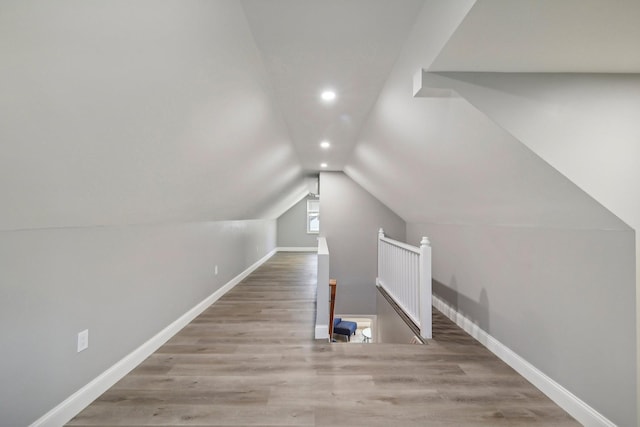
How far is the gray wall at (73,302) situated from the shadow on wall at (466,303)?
289 centimetres

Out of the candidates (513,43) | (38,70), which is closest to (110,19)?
(38,70)

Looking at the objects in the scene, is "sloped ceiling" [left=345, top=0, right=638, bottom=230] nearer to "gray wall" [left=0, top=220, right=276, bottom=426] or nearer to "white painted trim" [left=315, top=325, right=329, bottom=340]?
"white painted trim" [left=315, top=325, right=329, bottom=340]

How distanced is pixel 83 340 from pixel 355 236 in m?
4.50

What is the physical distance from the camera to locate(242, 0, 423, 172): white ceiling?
1.45 meters

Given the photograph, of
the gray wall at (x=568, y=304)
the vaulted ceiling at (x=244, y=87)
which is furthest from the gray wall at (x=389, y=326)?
the vaulted ceiling at (x=244, y=87)

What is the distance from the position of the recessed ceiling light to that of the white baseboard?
245 cm

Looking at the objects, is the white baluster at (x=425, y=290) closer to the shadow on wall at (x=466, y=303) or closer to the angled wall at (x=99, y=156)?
the shadow on wall at (x=466, y=303)

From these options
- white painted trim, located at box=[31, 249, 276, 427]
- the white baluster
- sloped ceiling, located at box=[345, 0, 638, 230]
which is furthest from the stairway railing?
white painted trim, located at box=[31, 249, 276, 427]

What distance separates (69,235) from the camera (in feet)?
5.47

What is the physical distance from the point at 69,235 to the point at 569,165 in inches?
105

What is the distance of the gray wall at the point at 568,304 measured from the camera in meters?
1.47

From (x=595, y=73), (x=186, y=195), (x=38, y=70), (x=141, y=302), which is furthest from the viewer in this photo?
(x=186, y=195)

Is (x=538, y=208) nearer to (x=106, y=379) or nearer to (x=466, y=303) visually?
(x=466, y=303)

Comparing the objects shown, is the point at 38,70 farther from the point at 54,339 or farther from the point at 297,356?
the point at 297,356
